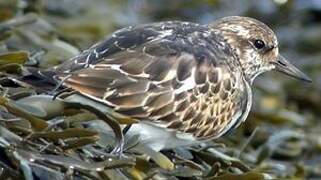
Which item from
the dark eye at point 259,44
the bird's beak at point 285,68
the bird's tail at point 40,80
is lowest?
the bird's beak at point 285,68

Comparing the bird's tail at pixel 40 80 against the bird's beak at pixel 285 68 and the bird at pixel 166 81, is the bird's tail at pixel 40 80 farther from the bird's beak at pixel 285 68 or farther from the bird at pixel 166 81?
the bird's beak at pixel 285 68

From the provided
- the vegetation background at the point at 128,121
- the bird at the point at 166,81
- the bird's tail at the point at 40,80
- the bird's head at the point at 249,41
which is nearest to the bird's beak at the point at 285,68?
the bird's head at the point at 249,41

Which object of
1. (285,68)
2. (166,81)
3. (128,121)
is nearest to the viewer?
(128,121)

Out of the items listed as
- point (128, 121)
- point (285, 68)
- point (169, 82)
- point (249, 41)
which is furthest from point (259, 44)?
point (128, 121)

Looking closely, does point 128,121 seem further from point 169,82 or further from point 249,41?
point 249,41

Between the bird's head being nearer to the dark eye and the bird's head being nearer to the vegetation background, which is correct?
the dark eye

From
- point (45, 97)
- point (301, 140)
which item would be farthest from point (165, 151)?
point (301, 140)
